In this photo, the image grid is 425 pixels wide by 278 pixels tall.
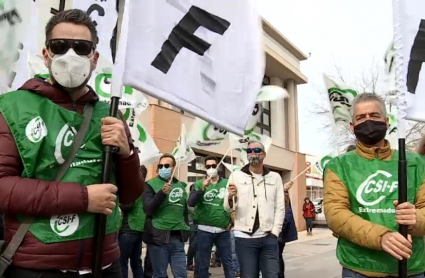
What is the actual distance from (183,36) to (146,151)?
18.0 feet

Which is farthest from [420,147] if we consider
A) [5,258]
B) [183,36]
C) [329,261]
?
[329,261]

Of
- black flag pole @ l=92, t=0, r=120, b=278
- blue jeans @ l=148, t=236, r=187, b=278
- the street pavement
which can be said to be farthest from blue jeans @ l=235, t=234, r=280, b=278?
the street pavement

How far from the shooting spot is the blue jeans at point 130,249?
25.1ft

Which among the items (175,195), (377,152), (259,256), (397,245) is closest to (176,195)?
(175,195)

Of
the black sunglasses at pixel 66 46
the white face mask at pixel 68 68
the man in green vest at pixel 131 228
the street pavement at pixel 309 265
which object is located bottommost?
the street pavement at pixel 309 265

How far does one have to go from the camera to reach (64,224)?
7.14 ft

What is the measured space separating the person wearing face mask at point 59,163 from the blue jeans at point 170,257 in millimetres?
4422

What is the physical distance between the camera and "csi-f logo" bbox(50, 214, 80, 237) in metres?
2.15

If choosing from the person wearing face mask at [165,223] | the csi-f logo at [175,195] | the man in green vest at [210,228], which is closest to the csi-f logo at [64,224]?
the person wearing face mask at [165,223]

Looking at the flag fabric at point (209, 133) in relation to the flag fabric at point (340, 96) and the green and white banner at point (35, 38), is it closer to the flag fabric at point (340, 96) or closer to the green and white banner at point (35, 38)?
the flag fabric at point (340, 96)

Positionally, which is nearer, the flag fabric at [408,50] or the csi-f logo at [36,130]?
the csi-f logo at [36,130]

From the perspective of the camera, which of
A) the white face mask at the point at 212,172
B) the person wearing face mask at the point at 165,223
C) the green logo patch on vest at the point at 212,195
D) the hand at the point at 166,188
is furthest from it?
Result: the white face mask at the point at 212,172

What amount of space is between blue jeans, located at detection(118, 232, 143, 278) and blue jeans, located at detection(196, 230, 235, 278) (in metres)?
0.96

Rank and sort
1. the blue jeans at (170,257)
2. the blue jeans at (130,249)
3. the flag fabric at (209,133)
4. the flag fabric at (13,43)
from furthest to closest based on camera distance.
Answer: the flag fabric at (209,133), the blue jeans at (130,249), the blue jeans at (170,257), the flag fabric at (13,43)
